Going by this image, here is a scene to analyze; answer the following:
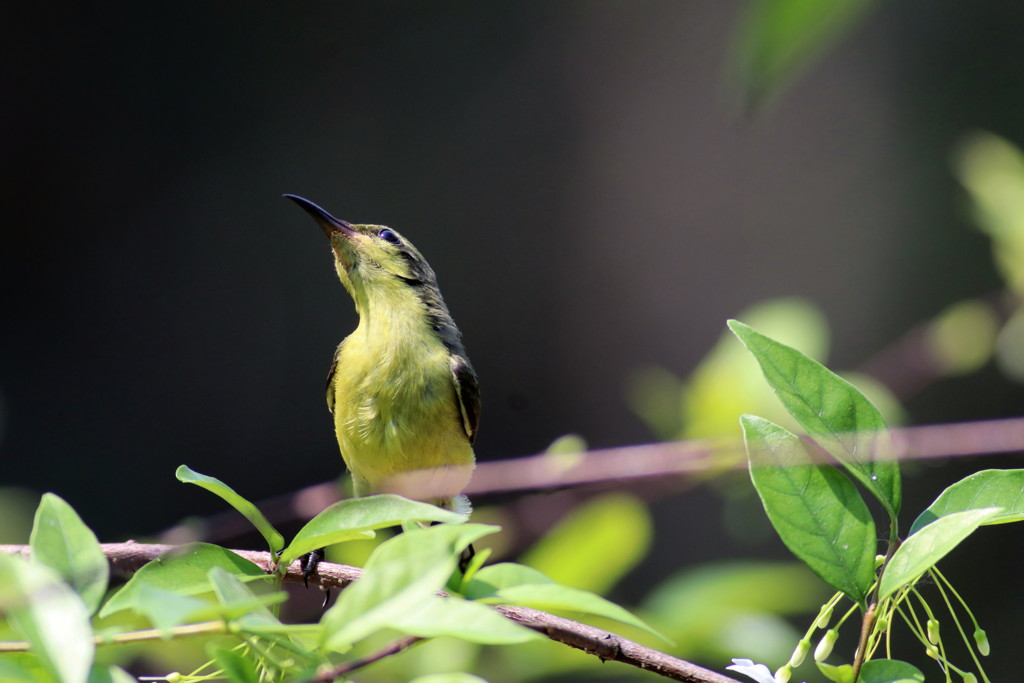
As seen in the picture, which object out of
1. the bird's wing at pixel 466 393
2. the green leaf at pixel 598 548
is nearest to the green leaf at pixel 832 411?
the green leaf at pixel 598 548

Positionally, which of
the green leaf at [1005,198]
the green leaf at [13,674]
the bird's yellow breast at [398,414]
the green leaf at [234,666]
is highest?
the green leaf at [1005,198]

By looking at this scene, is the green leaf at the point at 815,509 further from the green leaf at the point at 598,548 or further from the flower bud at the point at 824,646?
the green leaf at the point at 598,548

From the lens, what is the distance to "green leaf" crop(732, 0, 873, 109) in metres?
0.50

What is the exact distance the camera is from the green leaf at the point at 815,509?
1.03 m

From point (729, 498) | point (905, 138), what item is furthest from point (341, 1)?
point (729, 498)

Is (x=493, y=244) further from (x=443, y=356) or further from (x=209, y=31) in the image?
(x=443, y=356)

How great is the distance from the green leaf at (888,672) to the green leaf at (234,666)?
2.14 ft

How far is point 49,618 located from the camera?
31.4 inches

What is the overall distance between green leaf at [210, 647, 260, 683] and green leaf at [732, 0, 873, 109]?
2.20ft

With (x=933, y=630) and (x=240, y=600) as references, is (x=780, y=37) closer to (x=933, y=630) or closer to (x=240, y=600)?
(x=240, y=600)

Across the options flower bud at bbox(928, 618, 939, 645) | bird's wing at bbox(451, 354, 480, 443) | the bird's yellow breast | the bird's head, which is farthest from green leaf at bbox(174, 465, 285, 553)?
the bird's head

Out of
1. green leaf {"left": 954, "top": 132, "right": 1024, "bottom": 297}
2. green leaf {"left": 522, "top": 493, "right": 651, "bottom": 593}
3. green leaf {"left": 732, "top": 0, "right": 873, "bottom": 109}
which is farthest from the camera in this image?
green leaf {"left": 954, "top": 132, "right": 1024, "bottom": 297}

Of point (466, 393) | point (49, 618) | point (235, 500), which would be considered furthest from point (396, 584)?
point (466, 393)

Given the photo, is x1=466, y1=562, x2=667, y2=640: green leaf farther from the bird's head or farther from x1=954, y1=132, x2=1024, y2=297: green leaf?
the bird's head
